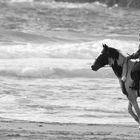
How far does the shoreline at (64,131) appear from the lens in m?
8.78

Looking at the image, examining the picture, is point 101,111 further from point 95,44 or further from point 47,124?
point 95,44

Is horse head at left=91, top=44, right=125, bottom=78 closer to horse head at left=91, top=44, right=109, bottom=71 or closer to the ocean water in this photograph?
horse head at left=91, top=44, right=109, bottom=71

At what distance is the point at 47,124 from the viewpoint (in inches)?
402

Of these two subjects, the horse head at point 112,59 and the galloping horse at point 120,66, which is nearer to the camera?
the galloping horse at point 120,66

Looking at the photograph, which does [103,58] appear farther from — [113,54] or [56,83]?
[56,83]

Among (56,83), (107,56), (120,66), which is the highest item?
(107,56)

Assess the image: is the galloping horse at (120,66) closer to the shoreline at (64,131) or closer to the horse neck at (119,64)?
the horse neck at (119,64)

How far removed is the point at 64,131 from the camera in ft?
30.8

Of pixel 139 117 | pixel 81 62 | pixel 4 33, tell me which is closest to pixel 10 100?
pixel 139 117

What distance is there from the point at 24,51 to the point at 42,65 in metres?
3.29

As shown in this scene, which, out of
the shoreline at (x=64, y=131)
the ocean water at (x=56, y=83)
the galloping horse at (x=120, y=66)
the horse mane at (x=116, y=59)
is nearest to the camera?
the shoreline at (x=64, y=131)

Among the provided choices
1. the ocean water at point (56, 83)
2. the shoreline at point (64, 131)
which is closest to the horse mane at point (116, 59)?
the shoreline at point (64, 131)

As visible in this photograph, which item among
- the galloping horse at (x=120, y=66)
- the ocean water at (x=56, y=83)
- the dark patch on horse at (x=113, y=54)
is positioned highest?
the dark patch on horse at (x=113, y=54)

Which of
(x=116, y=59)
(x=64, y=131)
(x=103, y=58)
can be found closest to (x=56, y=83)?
(x=103, y=58)
